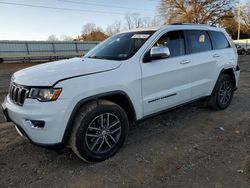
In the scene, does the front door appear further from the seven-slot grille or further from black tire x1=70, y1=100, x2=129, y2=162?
the seven-slot grille

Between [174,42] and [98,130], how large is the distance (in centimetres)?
207

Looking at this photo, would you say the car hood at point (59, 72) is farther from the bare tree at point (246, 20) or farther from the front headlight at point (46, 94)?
the bare tree at point (246, 20)

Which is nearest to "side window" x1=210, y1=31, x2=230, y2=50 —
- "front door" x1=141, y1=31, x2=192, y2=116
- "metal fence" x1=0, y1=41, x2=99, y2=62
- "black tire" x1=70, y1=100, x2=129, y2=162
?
"front door" x1=141, y1=31, x2=192, y2=116

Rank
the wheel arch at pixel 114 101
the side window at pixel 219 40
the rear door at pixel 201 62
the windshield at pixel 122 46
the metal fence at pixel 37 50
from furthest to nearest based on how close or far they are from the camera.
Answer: the metal fence at pixel 37 50
the side window at pixel 219 40
the rear door at pixel 201 62
the windshield at pixel 122 46
the wheel arch at pixel 114 101

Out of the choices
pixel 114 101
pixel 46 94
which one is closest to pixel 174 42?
pixel 114 101

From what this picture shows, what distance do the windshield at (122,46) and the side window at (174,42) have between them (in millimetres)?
244

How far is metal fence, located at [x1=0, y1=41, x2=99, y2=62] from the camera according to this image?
80.7 ft

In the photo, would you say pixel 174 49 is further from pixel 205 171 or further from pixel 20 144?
pixel 20 144

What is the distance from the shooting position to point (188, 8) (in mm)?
43156

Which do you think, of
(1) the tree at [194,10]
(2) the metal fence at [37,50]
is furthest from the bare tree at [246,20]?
(2) the metal fence at [37,50]

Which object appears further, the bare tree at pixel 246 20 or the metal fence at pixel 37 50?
the bare tree at pixel 246 20

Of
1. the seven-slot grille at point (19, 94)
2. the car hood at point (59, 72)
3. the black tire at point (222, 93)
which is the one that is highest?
the car hood at point (59, 72)

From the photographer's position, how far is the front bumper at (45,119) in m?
2.78

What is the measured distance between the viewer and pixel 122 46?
13.1 ft
